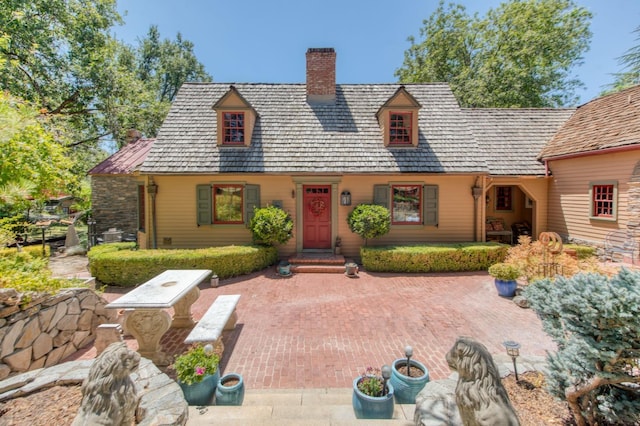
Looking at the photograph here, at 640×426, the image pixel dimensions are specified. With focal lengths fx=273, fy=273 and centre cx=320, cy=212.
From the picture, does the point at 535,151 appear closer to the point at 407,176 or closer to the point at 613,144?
the point at 613,144

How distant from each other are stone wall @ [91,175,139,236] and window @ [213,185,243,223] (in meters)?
7.72

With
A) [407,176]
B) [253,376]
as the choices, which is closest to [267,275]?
[253,376]

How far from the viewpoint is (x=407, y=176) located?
11320 mm

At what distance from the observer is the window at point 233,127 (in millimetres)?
11594

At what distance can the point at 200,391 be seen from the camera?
12.3ft

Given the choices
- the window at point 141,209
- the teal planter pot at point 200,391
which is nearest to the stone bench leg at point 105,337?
the teal planter pot at point 200,391

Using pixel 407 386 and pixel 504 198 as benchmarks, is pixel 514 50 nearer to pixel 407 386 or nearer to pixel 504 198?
pixel 504 198

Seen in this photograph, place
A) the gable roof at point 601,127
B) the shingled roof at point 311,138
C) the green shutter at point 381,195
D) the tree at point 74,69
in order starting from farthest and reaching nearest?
the tree at point 74,69 < the green shutter at point 381,195 < the shingled roof at point 311,138 < the gable roof at point 601,127

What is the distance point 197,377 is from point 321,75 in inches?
510

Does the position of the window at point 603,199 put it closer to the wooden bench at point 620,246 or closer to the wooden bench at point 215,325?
the wooden bench at point 620,246

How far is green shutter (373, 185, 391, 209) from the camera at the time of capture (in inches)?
444

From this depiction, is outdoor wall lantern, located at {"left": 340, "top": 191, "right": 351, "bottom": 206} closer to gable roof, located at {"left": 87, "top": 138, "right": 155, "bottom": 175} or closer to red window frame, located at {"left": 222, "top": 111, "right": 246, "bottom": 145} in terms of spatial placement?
red window frame, located at {"left": 222, "top": 111, "right": 246, "bottom": 145}

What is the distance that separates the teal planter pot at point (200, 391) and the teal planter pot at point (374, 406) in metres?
2.03

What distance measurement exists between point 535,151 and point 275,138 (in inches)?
488
